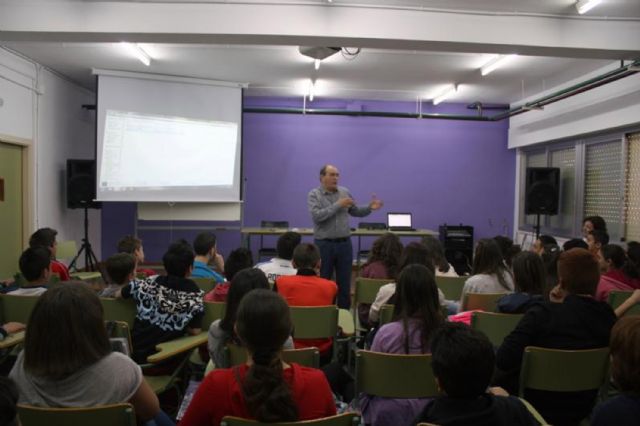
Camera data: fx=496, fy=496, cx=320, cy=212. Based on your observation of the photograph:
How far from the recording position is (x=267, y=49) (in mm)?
5785

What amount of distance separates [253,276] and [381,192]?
6.80m

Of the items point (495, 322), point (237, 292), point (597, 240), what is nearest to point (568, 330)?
point (495, 322)

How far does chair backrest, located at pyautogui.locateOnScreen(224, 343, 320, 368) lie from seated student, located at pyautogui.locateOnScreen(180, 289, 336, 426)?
46cm

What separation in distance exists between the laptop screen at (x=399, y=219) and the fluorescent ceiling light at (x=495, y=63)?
2.79 metres

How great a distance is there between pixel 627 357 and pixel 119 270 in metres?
2.60

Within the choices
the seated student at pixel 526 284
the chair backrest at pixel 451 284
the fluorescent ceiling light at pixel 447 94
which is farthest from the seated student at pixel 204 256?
the fluorescent ceiling light at pixel 447 94

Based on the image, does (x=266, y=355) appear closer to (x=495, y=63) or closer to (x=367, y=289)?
(x=367, y=289)

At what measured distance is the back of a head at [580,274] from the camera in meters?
2.17

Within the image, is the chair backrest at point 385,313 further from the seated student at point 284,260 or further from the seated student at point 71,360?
the seated student at point 71,360

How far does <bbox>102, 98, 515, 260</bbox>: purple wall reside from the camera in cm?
860

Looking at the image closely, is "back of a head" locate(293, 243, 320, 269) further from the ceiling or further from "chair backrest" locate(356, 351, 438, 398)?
the ceiling

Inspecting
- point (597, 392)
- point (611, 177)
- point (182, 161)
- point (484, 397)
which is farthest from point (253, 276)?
point (611, 177)

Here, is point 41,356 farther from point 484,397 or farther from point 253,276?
point 484,397

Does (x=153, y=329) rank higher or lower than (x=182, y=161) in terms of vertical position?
lower
